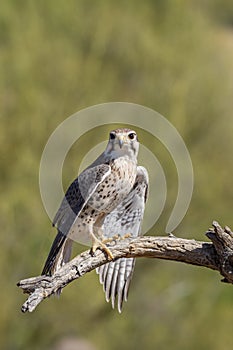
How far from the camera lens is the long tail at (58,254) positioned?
14.4 ft

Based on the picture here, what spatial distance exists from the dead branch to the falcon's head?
68 centimetres

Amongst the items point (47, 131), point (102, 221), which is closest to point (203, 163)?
point (47, 131)

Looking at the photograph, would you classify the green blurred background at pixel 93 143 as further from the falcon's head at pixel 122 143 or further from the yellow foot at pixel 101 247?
the yellow foot at pixel 101 247

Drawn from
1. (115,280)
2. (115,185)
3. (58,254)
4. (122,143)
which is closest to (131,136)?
(122,143)

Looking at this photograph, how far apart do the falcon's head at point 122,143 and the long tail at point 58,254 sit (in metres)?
0.50

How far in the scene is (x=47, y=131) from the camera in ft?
29.4

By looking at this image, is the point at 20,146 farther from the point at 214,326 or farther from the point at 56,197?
the point at 214,326

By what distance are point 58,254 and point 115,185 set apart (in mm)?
460

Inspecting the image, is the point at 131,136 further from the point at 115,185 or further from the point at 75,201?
the point at 75,201

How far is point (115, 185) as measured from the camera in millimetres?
4660

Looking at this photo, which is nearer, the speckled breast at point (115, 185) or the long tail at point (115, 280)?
the speckled breast at point (115, 185)

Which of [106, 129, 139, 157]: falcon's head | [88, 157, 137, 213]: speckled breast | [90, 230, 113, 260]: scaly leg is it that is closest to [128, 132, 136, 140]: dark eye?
[106, 129, 139, 157]: falcon's head

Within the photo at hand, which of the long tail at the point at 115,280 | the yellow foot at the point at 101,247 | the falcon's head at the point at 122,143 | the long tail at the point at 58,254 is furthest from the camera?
the long tail at the point at 115,280

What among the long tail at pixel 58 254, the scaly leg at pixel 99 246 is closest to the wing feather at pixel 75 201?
the long tail at pixel 58 254
